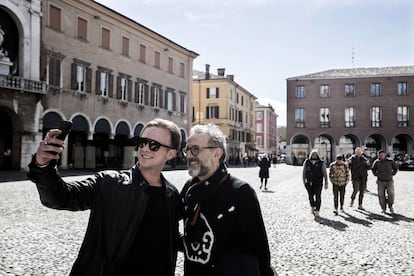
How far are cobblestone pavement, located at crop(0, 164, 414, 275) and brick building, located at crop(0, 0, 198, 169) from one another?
13583 millimetres

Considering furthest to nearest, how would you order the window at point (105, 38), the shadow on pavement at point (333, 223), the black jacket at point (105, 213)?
the window at point (105, 38), the shadow on pavement at point (333, 223), the black jacket at point (105, 213)

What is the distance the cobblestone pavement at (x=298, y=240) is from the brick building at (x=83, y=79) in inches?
535

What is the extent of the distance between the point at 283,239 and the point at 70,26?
2515 centimetres

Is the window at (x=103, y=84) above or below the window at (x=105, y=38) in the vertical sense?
below

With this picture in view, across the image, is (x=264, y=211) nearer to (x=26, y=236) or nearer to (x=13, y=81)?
(x=26, y=236)

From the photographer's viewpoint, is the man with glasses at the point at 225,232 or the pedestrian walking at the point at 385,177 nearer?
the man with glasses at the point at 225,232

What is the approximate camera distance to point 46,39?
85.4 feet

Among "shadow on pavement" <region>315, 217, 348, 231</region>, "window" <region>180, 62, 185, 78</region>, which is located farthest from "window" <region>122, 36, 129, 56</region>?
"shadow on pavement" <region>315, 217, 348, 231</region>

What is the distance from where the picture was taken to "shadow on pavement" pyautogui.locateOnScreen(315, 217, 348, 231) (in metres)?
8.50

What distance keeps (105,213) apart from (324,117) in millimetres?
53039

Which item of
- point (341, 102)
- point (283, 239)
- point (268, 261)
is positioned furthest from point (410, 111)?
point (268, 261)

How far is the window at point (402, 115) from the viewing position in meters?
50.2

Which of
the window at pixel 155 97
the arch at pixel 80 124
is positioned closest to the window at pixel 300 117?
the window at pixel 155 97

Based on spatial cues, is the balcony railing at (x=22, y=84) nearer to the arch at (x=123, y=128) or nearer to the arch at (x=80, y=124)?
the arch at (x=80, y=124)
